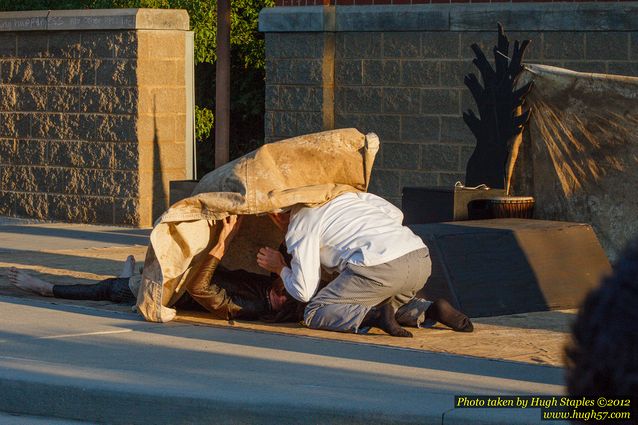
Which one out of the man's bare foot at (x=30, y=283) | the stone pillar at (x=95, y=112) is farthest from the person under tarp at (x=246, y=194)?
the stone pillar at (x=95, y=112)

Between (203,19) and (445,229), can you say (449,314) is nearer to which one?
(445,229)

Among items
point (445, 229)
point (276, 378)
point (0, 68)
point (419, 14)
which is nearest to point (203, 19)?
point (0, 68)

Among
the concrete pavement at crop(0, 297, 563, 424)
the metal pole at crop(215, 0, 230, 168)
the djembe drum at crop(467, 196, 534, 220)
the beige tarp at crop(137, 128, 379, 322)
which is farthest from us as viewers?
the metal pole at crop(215, 0, 230, 168)

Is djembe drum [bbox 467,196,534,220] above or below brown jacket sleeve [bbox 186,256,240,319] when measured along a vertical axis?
above

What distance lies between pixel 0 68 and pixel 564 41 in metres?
6.70

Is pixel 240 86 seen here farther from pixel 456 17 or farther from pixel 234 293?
pixel 234 293

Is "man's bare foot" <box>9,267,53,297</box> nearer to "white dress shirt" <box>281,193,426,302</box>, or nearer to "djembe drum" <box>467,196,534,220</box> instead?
"white dress shirt" <box>281,193,426,302</box>

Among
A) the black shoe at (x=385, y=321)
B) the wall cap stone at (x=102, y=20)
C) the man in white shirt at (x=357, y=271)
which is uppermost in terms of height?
the wall cap stone at (x=102, y=20)

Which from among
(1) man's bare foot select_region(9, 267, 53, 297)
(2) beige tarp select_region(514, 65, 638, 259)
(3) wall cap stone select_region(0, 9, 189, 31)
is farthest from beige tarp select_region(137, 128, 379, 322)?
(3) wall cap stone select_region(0, 9, 189, 31)

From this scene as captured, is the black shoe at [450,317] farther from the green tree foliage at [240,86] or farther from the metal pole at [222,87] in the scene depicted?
the green tree foliage at [240,86]

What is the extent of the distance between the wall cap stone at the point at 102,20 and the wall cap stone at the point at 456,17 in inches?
43.2

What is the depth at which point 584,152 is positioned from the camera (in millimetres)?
9016

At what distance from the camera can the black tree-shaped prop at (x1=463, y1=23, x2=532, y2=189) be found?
30.1 feet

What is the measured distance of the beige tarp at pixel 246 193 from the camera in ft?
22.8
